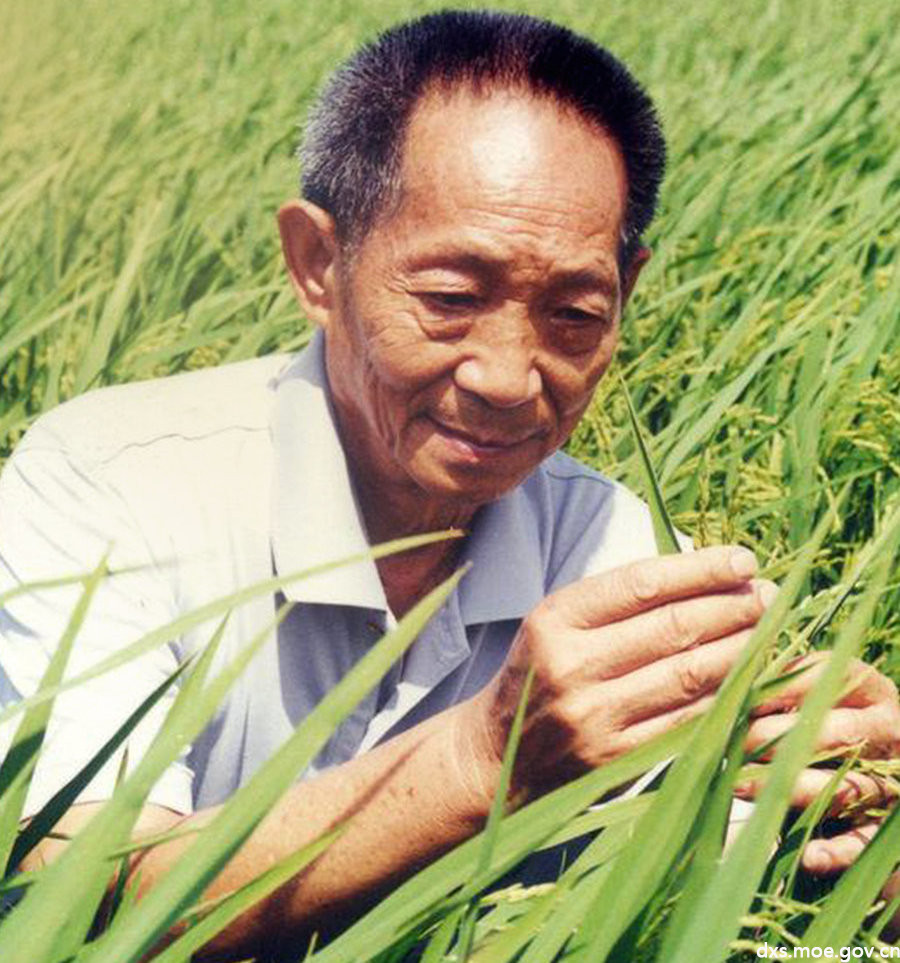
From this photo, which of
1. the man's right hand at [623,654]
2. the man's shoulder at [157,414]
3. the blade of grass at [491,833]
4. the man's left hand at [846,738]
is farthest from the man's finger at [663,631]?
the man's shoulder at [157,414]

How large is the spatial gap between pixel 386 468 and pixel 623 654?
2.05 ft

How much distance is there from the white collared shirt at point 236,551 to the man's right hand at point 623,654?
479mm

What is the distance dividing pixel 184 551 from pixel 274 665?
14 cm

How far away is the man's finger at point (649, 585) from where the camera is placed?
49.9 inches

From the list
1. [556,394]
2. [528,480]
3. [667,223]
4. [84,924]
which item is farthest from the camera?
[667,223]


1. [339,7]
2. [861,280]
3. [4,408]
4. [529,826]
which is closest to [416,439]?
[529,826]

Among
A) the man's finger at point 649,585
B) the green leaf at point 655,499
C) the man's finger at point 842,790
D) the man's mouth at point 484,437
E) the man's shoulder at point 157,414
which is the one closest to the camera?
the man's finger at point 649,585

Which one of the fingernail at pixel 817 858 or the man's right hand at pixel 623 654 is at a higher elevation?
the man's right hand at pixel 623 654

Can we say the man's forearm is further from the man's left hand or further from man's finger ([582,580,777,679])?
the man's left hand

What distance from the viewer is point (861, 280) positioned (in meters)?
2.80

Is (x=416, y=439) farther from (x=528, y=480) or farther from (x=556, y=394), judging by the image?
(x=528, y=480)

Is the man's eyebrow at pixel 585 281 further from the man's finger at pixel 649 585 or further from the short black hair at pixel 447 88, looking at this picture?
the man's finger at pixel 649 585

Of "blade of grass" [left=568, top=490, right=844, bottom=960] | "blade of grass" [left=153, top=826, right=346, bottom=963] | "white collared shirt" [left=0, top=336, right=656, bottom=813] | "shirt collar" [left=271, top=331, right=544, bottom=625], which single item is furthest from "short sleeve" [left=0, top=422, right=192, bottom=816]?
"blade of grass" [left=568, top=490, right=844, bottom=960]

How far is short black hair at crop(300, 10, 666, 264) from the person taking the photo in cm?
169
